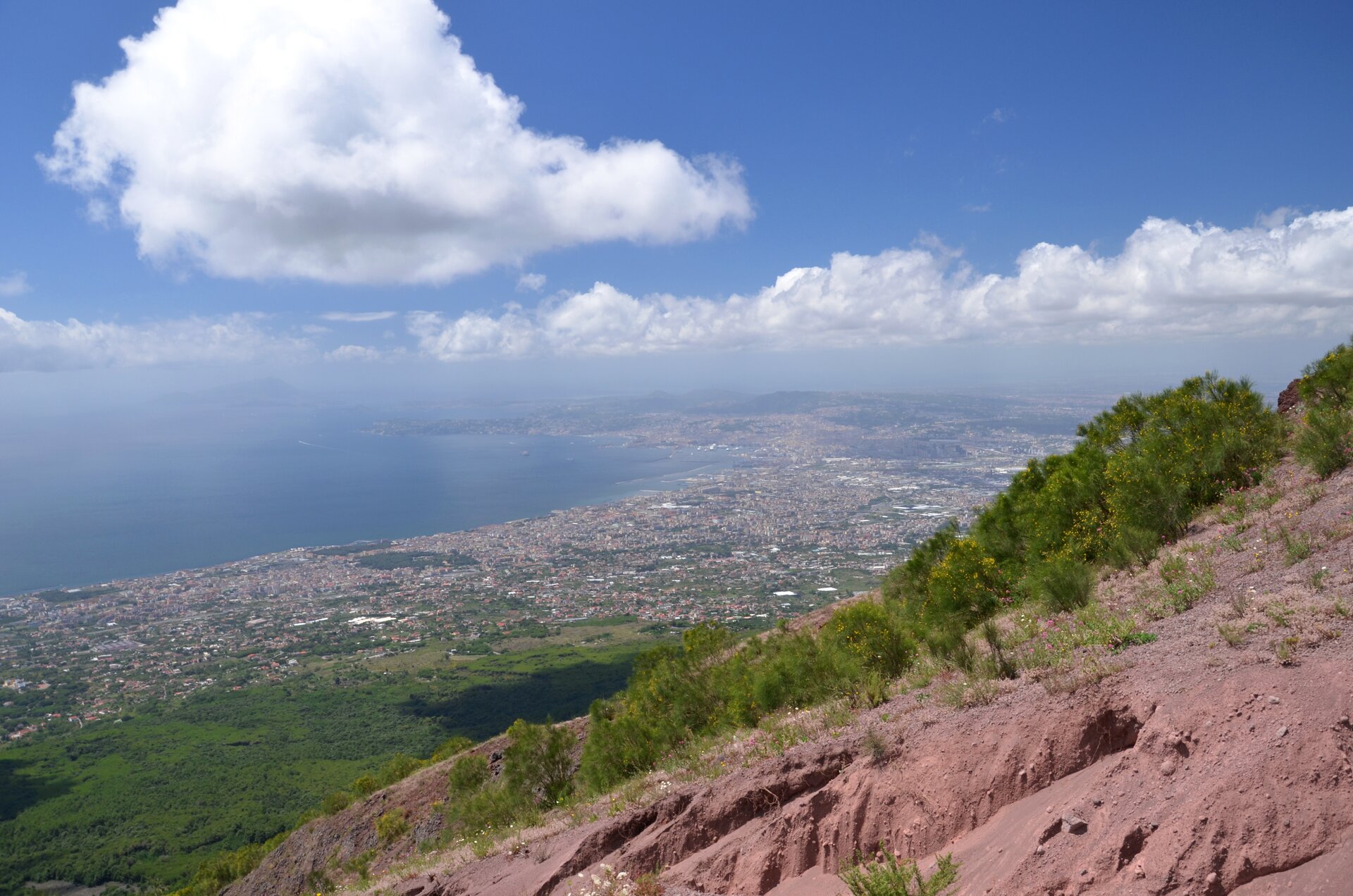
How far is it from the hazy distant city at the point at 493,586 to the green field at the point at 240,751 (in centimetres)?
504

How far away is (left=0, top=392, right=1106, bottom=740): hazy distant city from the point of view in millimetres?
61688

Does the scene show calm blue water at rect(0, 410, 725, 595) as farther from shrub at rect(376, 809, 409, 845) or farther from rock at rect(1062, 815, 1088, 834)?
rock at rect(1062, 815, 1088, 834)

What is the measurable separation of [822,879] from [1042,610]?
18.9ft

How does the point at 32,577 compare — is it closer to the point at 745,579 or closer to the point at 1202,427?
the point at 745,579

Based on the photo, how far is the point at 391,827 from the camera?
62.1 feet

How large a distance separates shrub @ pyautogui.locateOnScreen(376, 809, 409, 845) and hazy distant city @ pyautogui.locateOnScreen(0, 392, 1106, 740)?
39.4 meters

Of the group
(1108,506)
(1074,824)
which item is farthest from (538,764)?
(1108,506)

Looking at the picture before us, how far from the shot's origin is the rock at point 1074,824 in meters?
4.48

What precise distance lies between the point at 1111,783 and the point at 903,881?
1613 millimetres

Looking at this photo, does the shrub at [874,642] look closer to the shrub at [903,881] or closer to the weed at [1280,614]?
the shrub at [903,881]

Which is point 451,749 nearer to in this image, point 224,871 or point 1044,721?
point 224,871

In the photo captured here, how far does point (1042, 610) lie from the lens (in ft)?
32.3

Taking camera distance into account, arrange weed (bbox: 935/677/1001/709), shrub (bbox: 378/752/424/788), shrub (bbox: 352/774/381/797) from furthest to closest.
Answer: shrub (bbox: 378/752/424/788) < shrub (bbox: 352/774/381/797) < weed (bbox: 935/677/1001/709)

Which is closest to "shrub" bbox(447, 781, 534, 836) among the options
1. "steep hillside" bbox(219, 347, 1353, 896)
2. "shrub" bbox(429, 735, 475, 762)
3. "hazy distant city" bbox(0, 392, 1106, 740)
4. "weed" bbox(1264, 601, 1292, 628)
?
"steep hillside" bbox(219, 347, 1353, 896)
